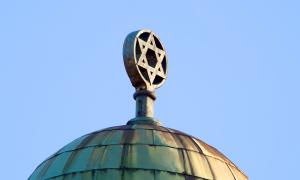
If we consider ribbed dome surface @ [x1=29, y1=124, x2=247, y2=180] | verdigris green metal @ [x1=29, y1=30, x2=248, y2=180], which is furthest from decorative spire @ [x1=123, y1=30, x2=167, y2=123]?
ribbed dome surface @ [x1=29, y1=124, x2=247, y2=180]

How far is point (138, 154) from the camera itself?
89.4 ft

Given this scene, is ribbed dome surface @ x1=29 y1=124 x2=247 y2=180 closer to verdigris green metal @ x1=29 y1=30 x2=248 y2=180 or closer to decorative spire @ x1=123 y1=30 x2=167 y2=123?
verdigris green metal @ x1=29 y1=30 x2=248 y2=180

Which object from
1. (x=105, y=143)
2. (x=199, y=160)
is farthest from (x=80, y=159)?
(x=199, y=160)

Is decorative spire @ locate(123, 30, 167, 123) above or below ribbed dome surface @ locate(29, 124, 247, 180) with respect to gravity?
above

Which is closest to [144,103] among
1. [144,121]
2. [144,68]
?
[144,121]

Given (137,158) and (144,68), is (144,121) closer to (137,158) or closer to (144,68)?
(144,68)

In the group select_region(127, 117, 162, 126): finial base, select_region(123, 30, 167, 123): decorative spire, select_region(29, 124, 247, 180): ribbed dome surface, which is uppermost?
select_region(123, 30, 167, 123): decorative spire

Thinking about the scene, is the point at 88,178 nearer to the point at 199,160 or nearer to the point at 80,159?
the point at 80,159

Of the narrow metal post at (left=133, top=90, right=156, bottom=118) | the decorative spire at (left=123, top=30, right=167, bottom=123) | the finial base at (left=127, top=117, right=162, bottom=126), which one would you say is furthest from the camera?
the narrow metal post at (left=133, top=90, right=156, bottom=118)

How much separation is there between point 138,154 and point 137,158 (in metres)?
0.16

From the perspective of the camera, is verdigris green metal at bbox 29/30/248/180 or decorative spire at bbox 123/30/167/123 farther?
decorative spire at bbox 123/30/167/123

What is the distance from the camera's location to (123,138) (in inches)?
1099

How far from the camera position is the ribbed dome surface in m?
26.8

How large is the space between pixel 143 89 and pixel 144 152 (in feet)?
9.74
